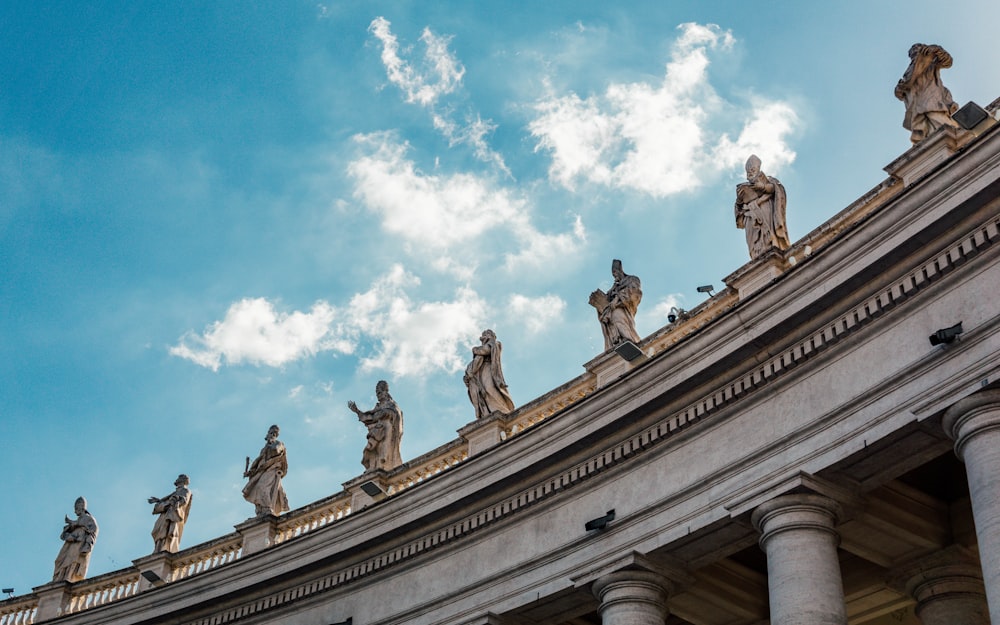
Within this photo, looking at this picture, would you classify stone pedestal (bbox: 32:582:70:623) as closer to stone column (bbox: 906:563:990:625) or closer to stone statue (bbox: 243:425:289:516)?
stone statue (bbox: 243:425:289:516)

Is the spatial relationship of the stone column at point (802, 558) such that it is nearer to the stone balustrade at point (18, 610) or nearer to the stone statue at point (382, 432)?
the stone statue at point (382, 432)

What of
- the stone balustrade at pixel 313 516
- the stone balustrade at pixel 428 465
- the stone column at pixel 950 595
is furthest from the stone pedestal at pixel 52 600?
the stone column at pixel 950 595

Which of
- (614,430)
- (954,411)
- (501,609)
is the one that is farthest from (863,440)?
(501,609)

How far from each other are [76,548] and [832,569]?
28661 millimetres

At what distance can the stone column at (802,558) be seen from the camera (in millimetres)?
23656

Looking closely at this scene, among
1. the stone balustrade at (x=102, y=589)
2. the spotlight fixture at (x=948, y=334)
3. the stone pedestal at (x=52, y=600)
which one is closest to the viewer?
the spotlight fixture at (x=948, y=334)

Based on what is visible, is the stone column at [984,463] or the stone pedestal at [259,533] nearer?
the stone column at [984,463]

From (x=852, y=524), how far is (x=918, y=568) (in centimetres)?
199

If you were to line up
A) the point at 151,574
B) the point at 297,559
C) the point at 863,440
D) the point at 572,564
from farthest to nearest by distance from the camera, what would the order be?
1. the point at 151,574
2. the point at 297,559
3. the point at 572,564
4. the point at 863,440

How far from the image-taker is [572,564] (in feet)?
95.1

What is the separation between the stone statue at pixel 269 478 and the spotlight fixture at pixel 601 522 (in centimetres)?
1348

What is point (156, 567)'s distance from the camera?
131 feet

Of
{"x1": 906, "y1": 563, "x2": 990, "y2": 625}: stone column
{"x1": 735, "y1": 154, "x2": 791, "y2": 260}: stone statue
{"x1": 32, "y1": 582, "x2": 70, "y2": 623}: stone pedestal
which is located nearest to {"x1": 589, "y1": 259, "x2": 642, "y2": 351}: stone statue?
{"x1": 735, "y1": 154, "x2": 791, "y2": 260}: stone statue

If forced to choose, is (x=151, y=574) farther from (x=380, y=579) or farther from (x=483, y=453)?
(x=483, y=453)
